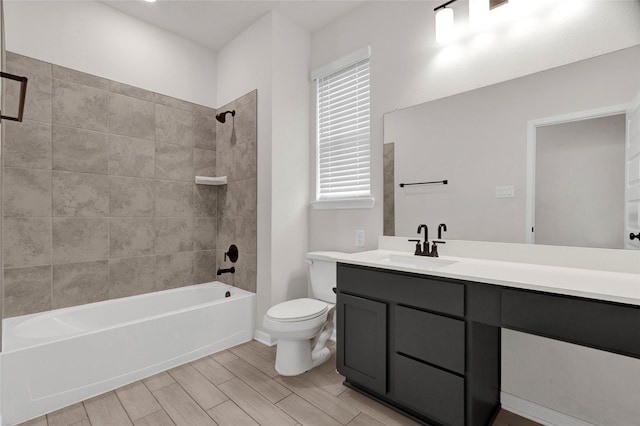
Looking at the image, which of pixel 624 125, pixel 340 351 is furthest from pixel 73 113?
pixel 624 125

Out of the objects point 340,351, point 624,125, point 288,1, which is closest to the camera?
point 624,125

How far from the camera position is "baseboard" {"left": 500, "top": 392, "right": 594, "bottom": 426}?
1.49 meters

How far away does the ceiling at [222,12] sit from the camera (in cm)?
244

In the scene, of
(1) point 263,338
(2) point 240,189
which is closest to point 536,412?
(1) point 263,338

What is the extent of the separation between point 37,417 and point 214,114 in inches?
105

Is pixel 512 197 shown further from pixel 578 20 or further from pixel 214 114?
pixel 214 114

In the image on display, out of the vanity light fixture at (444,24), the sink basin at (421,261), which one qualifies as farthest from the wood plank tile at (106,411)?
the vanity light fixture at (444,24)

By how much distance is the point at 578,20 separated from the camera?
1521 millimetres

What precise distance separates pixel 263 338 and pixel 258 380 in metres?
0.60

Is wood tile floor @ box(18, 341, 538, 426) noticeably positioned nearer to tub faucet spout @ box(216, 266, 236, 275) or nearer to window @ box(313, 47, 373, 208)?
tub faucet spout @ box(216, 266, 236, 275)

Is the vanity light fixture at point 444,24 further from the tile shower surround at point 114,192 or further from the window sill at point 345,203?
the tile shower surround at point 114,192

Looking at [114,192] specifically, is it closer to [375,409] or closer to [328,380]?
[328,380]

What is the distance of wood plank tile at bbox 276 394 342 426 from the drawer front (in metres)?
0.66

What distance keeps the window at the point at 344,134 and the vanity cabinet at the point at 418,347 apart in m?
0.89
